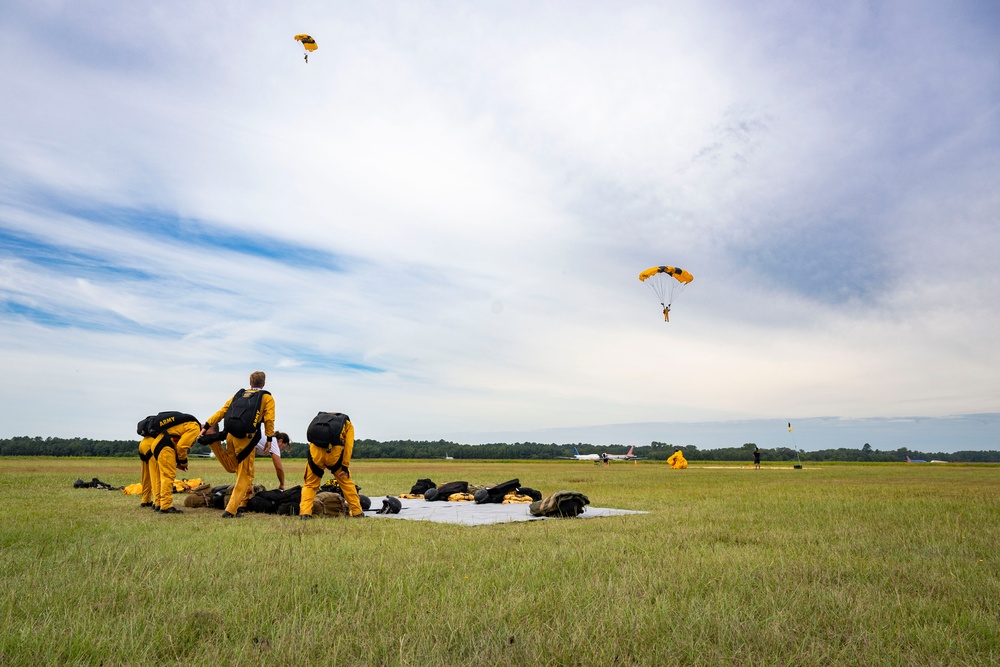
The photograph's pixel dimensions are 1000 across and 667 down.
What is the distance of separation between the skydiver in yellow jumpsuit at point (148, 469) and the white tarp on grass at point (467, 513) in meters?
4.23

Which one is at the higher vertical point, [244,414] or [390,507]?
[244,414]

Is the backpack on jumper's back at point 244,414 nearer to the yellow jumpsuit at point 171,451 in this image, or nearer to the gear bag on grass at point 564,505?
the yellow jumpsuit at point 171,451

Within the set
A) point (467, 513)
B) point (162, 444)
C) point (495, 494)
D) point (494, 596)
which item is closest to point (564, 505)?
point (467, 513)

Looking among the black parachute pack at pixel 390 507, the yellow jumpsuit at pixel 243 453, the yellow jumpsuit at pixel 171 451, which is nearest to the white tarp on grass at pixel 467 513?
the black parachute pack at pixel 390 507

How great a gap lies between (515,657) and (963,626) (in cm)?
330

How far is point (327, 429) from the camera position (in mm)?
10695

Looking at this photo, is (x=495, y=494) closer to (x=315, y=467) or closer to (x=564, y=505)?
(x=564, y=505)

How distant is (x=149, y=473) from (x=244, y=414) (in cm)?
384

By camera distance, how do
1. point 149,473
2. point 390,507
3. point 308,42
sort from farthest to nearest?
point 308,42, point 149,473, point 390,507

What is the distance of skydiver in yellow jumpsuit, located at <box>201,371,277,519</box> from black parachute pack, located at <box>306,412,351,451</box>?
955 mm

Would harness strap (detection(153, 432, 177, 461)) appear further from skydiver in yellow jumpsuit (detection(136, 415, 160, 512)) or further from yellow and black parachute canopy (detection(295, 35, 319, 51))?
yellow and black parachute canopy (detection(295, 35, 319, 51))

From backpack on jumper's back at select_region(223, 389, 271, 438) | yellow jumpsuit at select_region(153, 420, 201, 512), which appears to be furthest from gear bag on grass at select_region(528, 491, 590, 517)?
yellow jumpsuit at select_region(153, 420, 201, 512)

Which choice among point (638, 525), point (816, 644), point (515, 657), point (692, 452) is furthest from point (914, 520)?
point (692, 452)

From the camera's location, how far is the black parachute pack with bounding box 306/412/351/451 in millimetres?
10602
